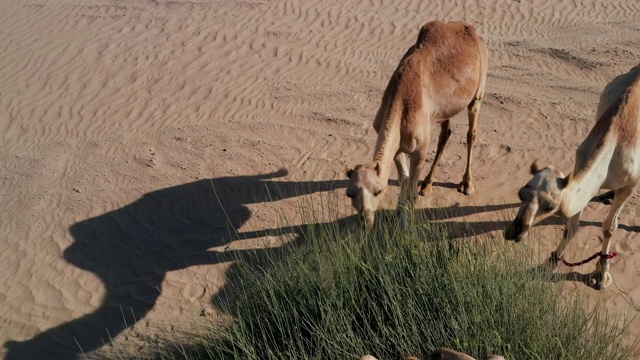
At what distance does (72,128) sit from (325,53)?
4.96 metres

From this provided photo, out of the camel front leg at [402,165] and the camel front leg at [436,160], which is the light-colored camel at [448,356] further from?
the camel front leg at [436,160]

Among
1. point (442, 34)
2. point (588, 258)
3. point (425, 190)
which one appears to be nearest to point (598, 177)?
point (588, 258)

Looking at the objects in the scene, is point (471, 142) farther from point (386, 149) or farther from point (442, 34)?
point (386, 149)

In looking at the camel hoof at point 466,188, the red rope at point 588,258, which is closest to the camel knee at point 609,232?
the red rope at point 588,258

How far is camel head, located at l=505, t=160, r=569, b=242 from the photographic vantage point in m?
5.60

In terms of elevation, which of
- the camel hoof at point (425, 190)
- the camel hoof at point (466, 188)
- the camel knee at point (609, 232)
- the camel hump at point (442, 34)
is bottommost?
the camel hoof at point (425, 190)

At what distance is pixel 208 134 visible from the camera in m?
10.3

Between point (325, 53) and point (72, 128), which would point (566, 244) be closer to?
point (325, 53)

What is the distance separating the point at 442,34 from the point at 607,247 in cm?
325

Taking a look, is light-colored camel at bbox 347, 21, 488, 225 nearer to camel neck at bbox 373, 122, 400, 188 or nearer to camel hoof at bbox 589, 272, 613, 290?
camel neck at bbox 373, 122, 400, 188

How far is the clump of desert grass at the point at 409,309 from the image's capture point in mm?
4887

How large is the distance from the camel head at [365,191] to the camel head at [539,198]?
1.32 metres

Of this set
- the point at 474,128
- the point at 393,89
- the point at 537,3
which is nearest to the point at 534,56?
the point at 537,3

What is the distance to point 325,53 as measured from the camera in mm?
12422
